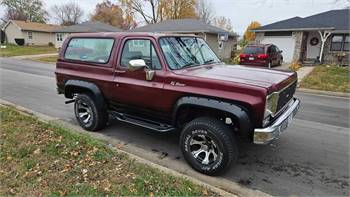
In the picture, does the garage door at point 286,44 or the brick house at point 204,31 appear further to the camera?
the brick house at point 204,31

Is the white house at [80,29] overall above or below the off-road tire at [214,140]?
above

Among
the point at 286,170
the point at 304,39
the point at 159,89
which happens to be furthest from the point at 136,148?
the point at 304,39

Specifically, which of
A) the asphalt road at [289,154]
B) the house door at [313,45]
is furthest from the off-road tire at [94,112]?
the house door at [313,45]

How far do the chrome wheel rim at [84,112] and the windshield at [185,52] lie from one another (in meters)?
2.17

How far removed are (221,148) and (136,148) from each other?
1727 mm

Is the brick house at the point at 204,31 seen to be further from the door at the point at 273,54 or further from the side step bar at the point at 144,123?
the side step bar at the point at 144,123

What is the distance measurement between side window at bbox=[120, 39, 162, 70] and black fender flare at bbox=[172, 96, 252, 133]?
0.77 meters

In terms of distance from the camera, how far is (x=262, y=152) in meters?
4.56

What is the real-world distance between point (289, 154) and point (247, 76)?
1695 millimetres

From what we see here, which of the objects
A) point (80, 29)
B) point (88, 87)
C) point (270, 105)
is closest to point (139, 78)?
point (88, 87)

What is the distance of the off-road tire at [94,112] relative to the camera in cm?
511

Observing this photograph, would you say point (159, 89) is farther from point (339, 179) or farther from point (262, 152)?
point (339, 179)

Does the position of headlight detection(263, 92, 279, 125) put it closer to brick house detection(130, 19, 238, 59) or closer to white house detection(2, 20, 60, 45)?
brick house detection(130, 19, 238, 59)

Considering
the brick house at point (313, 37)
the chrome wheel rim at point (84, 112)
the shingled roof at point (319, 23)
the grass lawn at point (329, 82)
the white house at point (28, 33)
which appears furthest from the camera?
the white house at point (28, 33)
